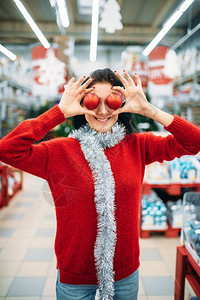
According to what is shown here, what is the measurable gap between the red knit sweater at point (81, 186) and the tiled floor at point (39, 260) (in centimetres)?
19

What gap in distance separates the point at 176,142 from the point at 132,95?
273 mm

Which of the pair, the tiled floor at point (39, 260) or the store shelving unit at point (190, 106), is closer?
the tiled floor at point (39, 260)

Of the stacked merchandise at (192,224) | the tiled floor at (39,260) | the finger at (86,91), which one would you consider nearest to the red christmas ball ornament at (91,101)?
the finger at (86,91)

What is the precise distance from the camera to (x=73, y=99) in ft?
3.05

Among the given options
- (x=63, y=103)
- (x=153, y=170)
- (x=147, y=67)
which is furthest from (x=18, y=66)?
(x=63, y=103)

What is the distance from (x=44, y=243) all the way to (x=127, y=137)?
223cm

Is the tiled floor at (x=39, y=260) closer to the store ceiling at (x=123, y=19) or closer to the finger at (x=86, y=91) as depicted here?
the finger at (x=86, y=91)

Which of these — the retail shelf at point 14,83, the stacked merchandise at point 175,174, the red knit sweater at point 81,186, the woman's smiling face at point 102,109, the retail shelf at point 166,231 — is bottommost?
the retail shelf at point 166,231

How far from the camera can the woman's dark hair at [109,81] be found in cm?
95

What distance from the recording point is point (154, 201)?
2998mm

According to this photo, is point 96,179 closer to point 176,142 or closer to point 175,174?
point 176,142

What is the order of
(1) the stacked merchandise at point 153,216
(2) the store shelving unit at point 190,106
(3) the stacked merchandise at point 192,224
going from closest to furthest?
1. (3) the stacked merchandise at point 192,224
2. (1) the stacked merchandise at point 153,216
3. (2) the store shelving unit at point 190,106

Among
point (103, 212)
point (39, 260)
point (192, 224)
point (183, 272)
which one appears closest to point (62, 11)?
point (103, 212)

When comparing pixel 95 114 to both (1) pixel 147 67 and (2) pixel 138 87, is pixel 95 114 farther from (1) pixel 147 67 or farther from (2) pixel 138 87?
(1) pixel 147 67
